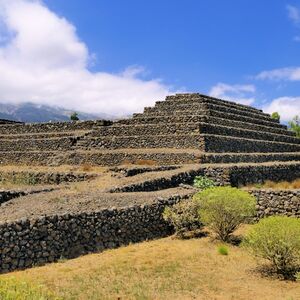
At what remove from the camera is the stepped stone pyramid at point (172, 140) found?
27.9 m

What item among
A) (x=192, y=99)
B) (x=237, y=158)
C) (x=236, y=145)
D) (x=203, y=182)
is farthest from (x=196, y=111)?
(x=203, y=182)

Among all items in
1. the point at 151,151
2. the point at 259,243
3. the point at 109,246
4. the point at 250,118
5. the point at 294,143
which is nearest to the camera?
the point at 259,243

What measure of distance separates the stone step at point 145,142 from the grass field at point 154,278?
630 inches

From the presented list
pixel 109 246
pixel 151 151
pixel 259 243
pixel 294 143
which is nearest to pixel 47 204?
pixel 109 246

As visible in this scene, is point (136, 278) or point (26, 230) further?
point (26, 230)

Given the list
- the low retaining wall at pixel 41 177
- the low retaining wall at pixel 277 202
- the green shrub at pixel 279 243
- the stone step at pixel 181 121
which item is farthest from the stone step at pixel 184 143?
the green shrub at pixel 279 243

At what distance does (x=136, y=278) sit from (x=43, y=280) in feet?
6.97

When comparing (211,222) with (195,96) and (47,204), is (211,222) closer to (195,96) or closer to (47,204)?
(47,204)

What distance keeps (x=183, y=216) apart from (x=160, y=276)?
4344mm

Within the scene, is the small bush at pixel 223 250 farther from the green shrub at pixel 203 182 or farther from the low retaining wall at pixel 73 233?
the green shrub at pixel 203 182

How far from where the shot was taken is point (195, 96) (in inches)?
1432

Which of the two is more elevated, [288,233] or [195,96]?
[195,96]

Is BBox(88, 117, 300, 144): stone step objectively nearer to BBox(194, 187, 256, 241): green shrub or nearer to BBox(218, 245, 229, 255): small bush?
BBox(194, 187, 256, 241): green shrub

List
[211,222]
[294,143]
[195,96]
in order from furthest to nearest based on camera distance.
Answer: [294,143], [195,96], [211,222]
